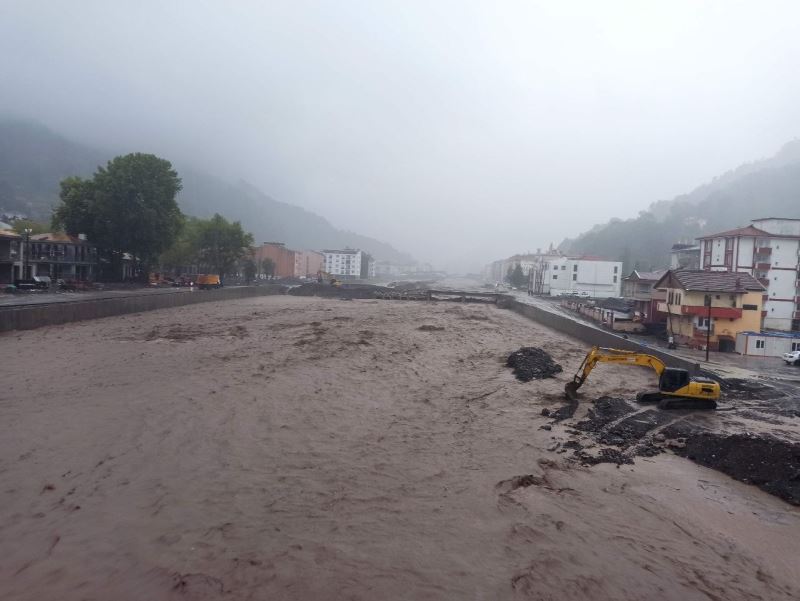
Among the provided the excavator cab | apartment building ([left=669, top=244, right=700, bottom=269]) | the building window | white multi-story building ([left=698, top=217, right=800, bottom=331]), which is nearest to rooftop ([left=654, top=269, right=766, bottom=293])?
white multi-story building ([left=698, top=217, right=800, bottom=331])

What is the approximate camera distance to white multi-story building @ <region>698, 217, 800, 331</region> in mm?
46281

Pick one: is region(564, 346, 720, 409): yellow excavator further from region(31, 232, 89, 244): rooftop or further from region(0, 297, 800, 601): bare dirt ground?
region(31, 232, 89, 244): rooftop

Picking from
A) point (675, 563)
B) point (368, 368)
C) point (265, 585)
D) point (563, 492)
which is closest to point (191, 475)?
point (265, 585)

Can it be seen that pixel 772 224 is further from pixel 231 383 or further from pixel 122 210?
pixel 122 210

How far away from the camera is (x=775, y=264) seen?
46906 millimetres

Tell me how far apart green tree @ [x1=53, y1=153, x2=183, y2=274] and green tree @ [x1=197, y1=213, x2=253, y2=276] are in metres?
11.9

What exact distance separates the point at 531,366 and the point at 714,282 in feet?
71.6

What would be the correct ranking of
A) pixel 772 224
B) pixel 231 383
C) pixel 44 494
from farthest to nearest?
pixel 772 224 → pixel 231 383 → pixel 44 494

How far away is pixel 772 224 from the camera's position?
48781 mm

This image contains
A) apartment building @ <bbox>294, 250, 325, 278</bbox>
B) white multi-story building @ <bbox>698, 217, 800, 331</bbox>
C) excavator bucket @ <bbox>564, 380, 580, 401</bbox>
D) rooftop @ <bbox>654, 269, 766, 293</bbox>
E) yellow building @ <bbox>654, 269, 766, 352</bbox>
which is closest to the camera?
excavator bucket @ <bbox>564, 380, 580, 401</bbox>

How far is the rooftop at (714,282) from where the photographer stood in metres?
36.1

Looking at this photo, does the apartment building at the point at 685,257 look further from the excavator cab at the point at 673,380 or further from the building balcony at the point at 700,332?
the excavator cab at the point at 673,380

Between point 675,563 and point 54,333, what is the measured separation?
2814cm

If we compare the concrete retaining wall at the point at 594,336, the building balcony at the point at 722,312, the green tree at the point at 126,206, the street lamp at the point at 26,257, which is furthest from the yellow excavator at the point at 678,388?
the street lamp at the point at 26,257
